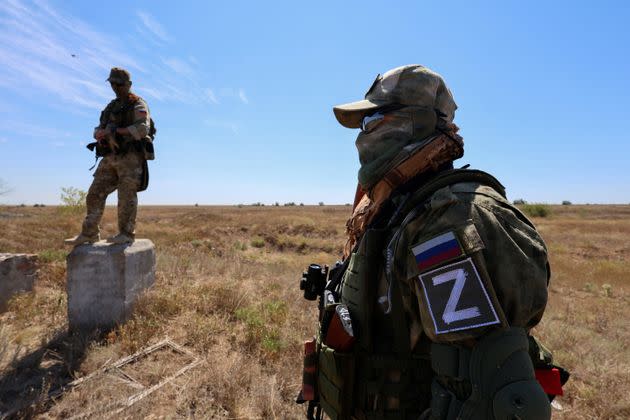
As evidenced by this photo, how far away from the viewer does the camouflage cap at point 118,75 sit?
486cm

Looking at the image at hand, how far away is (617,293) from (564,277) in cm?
180

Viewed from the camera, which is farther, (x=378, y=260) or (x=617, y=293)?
(x=617, y=293)

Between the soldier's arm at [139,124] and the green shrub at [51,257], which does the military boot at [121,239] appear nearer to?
the soldier's arm at [139,124]

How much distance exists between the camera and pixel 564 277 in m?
12.0

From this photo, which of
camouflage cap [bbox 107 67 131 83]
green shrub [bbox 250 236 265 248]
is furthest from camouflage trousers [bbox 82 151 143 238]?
green shrub [bbox 250 236 265 248]

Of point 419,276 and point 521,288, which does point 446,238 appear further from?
point 521,288

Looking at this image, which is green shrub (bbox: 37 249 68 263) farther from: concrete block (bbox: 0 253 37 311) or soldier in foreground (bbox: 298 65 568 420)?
soldier in foreground (bbox: 298 65 568 420)

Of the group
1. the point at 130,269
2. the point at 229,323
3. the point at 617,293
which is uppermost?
the point at 130,269

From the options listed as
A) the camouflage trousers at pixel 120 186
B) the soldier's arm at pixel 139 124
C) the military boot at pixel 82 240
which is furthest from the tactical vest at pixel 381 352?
the military boot at pixel 82 240

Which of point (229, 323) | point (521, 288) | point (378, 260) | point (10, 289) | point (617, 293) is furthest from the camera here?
point (617, 293)

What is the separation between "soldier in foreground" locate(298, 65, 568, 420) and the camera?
117cm

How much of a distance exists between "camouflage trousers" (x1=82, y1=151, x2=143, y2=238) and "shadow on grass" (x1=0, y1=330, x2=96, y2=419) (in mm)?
1392

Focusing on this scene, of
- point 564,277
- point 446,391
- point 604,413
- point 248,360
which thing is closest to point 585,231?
point 564,277

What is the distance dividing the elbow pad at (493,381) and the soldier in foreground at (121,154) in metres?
4.76
